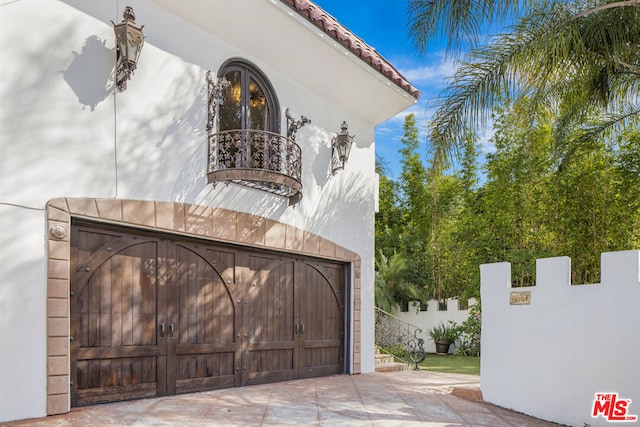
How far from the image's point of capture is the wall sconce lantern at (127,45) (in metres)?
6.21

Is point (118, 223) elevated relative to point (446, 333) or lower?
elevated

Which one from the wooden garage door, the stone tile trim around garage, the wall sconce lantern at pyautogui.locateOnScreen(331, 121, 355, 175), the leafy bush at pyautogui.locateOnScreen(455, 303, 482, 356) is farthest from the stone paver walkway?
the leafy bush at pyautogui.locateOnScreen(455, 303, 482, 356)

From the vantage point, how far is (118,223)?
21.4 ft

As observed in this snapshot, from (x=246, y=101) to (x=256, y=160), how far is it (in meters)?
0.92

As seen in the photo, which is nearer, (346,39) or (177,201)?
(177,201)

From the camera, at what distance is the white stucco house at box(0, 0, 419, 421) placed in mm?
5664

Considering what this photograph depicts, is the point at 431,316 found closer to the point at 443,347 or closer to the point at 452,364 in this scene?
the point at 443,347

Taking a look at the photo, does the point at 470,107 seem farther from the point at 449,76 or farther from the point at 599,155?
the point at 599,155

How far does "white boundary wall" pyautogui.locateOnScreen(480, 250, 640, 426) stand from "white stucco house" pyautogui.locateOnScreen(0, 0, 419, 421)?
10.5 ft

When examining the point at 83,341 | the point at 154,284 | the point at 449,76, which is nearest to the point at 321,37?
the point at 449,76

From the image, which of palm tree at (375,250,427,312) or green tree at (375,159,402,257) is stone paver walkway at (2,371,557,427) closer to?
palm tree at (375,250,427,312)

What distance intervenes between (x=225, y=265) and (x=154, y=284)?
1.29 meters

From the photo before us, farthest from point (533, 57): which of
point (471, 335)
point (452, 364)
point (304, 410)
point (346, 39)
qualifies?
point (471, 335)

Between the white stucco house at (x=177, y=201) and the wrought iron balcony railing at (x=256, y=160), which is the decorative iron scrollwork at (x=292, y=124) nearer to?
the white stucco house at (x=177, y=201)
